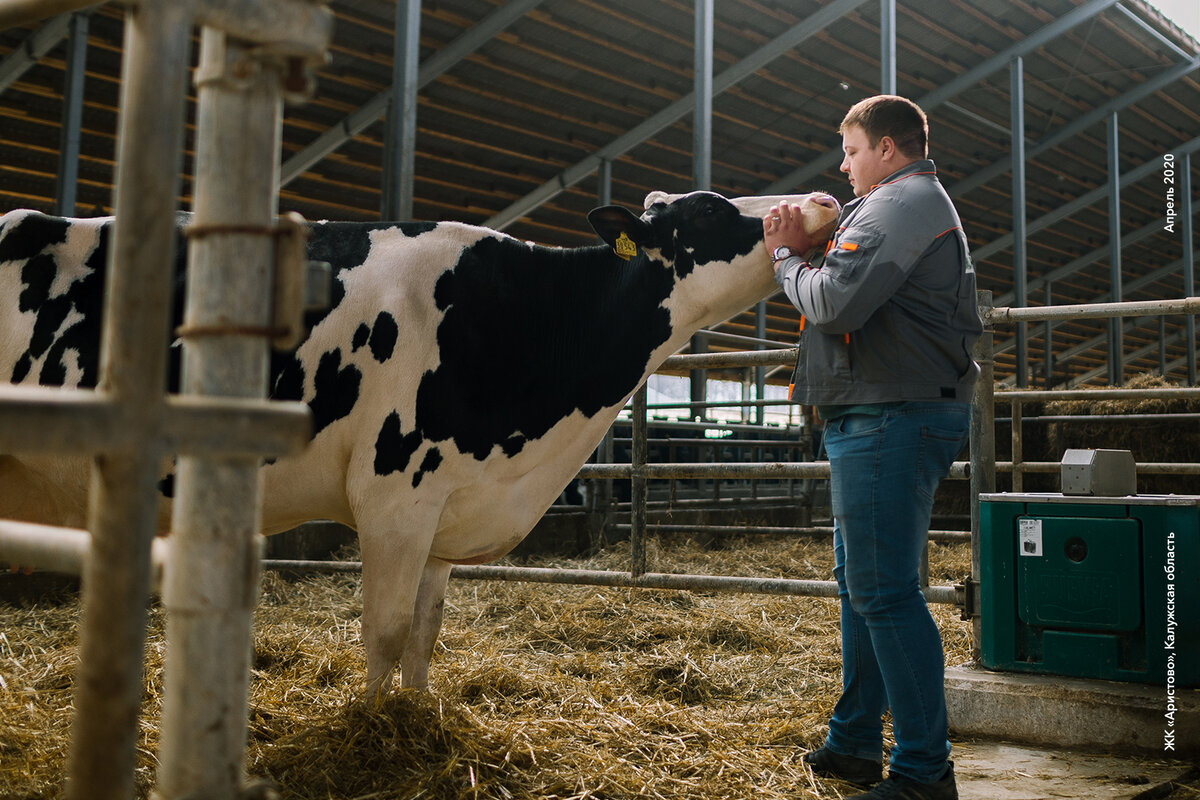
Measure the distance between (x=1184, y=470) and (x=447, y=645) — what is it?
11.6 feet

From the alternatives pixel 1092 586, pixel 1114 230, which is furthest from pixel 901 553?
pixel 1114 230

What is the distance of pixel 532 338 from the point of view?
9.60ft

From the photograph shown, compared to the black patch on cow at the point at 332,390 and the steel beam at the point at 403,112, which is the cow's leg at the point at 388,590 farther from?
the steel beam at the point at 403,112

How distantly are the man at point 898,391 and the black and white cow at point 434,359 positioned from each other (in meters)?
0.42

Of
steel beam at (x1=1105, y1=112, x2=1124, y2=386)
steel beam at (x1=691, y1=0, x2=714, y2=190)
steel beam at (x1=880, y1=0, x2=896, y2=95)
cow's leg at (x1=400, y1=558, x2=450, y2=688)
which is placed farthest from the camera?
steel beam at (x1=1105, y1=112, x2=1124, y2=386)

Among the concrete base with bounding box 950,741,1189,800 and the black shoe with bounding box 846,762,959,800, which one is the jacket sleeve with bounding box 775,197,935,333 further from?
the concrete base with bounding box 950,741,1189,800

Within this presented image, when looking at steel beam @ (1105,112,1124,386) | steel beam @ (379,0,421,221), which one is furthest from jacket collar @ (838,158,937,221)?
steel beam @ (1105,112,1124,386)

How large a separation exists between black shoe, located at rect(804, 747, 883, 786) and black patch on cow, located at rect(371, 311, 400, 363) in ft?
5.00

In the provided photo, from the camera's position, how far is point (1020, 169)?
42.1ft

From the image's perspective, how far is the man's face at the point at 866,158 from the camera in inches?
94.3

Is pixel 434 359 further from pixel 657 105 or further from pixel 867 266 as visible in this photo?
pixel 657 105

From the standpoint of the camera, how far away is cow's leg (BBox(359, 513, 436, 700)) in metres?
2.59

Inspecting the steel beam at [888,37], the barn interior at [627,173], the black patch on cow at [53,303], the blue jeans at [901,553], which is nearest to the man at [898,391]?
the blue jeans at [901,553]

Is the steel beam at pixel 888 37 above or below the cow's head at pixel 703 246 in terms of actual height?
above
